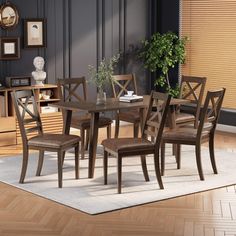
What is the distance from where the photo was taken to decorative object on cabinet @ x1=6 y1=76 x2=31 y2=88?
8055 mm

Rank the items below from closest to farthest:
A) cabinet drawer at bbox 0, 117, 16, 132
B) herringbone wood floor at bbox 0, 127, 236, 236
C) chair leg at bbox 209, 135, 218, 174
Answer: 1. herringbone wood floor at bbox 0, 127, 236, 236
2. chair leg at bbox 209, 135, 218, 174
3. cabinet drawer at bbox 0, 117, 16, 132

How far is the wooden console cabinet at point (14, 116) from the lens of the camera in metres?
7.95

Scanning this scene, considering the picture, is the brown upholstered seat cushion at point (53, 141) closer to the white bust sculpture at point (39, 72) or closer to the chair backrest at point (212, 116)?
the chair backrest at point (212, 116)

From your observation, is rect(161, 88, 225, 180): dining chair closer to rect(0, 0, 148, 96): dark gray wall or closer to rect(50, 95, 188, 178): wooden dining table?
rect(50, 95, 188, 178): wooden dining table

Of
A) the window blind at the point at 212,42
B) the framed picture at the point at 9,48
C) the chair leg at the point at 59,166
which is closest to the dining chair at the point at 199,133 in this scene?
the chair leg at the point at 59,166

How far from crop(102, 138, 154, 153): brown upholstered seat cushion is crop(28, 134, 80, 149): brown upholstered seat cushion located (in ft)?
1.11

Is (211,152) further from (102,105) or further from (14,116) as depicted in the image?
(14,116)

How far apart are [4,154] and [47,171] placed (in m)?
1.08

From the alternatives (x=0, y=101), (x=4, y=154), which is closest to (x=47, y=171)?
(x=4, y=154)

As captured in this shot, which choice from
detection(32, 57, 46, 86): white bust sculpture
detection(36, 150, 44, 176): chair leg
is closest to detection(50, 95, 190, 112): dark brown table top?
Result: detection(36, 150, 44, 176): chair leg

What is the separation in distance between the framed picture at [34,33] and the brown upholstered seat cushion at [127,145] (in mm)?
2825

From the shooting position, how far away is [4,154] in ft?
24.8

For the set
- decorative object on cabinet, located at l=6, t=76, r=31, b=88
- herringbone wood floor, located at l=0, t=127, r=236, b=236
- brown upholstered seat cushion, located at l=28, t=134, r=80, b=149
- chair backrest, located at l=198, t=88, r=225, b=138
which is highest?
decorative object on cabinet, located at l=6, t=76, r=31, b=88

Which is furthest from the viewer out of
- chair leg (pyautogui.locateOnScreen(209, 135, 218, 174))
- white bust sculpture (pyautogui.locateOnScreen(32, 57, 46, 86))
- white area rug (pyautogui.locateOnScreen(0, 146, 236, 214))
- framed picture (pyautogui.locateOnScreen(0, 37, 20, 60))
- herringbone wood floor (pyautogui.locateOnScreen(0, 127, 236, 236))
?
white bust sculpture (pyautogui.locateOnScreen(32, 57, 46, 86))
